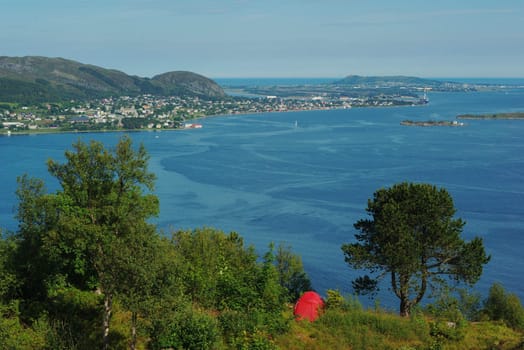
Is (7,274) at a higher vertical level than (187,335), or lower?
higher

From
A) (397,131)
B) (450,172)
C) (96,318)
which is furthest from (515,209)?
(397,131)

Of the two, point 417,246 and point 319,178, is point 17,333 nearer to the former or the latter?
point 417,246

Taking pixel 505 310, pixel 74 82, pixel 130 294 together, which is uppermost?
pixel 74 82

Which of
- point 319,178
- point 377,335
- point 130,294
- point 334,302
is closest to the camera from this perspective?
point 130,294

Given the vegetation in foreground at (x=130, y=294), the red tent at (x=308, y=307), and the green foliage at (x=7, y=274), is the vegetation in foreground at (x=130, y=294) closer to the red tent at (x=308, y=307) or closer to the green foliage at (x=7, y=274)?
the green foliage at (x=7, y=274)

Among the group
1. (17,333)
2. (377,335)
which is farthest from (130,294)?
(377,335)

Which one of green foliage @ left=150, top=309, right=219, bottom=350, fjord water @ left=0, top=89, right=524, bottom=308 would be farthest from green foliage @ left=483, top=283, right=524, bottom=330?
fjord water @ left=0, top=89, right=524, bottom=308

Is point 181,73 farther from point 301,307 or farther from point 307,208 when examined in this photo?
point 301,307
